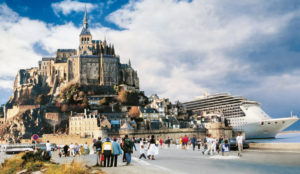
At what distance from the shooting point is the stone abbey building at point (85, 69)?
96312 mm

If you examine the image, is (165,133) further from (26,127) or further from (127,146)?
(127,146)

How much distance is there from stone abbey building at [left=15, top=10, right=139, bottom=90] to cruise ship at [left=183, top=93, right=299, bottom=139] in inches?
959

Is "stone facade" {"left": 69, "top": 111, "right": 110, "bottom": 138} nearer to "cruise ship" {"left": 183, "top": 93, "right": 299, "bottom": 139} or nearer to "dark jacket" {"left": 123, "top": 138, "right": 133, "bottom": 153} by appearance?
"cruise ship" {"left": 183, "top": 93, "right": 299, "bottom": 139}

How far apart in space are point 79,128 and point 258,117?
1747 inches

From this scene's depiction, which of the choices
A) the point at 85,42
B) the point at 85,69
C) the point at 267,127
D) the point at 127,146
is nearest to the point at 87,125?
the point at 85,69

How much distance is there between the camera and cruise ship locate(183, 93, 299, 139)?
70.6 meters

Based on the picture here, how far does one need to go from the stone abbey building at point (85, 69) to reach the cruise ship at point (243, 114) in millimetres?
24366

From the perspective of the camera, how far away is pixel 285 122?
68.6 m

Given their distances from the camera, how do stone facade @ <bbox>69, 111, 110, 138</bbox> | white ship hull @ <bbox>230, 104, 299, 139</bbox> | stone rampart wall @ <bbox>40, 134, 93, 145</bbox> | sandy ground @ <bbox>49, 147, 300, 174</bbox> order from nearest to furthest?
sandy ground @ <bbox>49, 147, 300, 174</bbox>, stone rampart wall @ <bbox>40, 134, 93, 145</bbox>, stone facade @ <bbox>69, 111, 110, 138</bbox>, white ship hull @ <bbox>230, 104, 299, 139</bbox>

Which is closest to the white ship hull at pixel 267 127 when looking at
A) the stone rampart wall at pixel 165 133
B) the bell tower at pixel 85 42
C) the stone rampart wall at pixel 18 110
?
the stone rampart wall at pixel 165 133

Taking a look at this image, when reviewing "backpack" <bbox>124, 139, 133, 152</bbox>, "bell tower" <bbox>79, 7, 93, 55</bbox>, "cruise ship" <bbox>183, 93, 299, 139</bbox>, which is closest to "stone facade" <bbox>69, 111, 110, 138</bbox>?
"bell tower" <bbox>79, 7, 93, 55</bbox>

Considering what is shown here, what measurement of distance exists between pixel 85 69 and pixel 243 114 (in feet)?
165

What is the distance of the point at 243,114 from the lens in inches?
3184

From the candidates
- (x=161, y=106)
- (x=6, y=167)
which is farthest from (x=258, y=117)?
(x=6, y=167)
